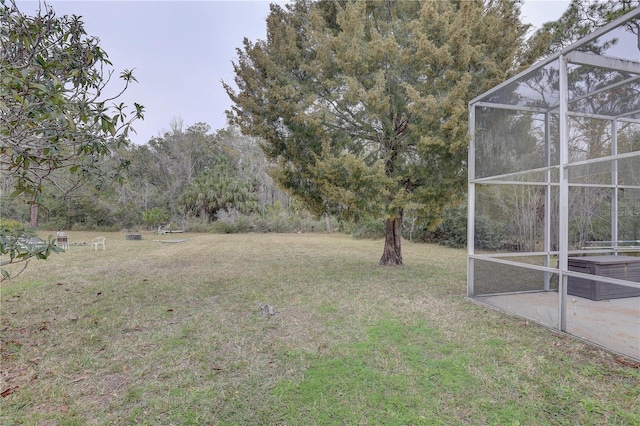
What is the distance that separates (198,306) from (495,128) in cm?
579

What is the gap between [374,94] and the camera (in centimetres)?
649

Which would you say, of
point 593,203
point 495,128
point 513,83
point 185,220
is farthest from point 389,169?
point 185,220

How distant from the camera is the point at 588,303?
4871 mm

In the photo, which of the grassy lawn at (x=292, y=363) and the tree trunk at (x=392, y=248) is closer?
the grassy lawn at (x=292, y=363)

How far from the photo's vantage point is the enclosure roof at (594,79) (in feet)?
12.2

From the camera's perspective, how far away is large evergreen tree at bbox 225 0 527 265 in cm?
657

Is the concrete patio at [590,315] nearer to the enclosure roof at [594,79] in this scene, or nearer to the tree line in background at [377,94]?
the tree line in background at [377,94]

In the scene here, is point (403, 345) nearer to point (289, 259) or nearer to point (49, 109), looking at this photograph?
point (49, 109)

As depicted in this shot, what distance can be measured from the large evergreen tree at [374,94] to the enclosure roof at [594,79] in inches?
50.5

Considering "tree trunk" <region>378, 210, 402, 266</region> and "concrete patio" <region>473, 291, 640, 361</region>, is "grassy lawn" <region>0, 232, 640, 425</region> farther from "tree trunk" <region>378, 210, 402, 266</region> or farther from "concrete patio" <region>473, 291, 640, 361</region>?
"tree trunk" <region>378, 210, 402, 266</region>

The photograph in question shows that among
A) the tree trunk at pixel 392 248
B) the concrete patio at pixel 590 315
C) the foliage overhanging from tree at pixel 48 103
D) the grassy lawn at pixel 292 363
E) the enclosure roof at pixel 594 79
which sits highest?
the enclosure roof at pixel 594 79

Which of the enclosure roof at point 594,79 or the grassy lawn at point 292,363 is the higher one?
the enclosure roof at point 594,79

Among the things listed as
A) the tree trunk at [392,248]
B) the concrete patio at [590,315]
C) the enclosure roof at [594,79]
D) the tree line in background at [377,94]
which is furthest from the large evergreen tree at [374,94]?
the concrete patio at [590,315]

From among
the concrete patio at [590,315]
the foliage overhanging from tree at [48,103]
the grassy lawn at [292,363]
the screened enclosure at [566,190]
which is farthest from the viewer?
the screened enclosure at [566,190]
